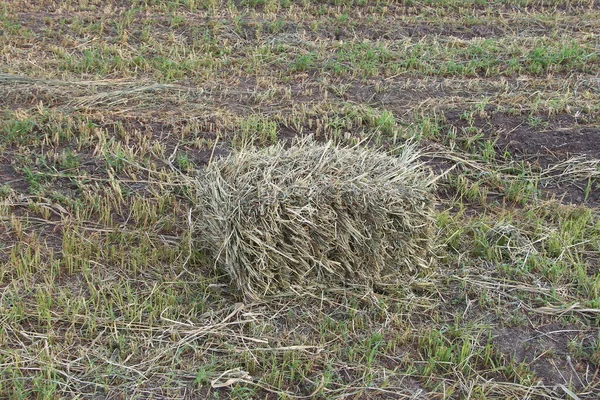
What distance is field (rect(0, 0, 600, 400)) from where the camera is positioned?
3836 millimetres

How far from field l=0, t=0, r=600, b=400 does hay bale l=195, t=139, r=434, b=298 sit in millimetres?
139

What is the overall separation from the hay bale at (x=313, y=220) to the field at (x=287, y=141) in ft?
0.46

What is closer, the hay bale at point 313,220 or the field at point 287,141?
the field at point 287,141

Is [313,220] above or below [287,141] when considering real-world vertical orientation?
above

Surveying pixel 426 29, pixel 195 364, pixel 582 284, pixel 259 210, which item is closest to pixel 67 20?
pixel 426 29

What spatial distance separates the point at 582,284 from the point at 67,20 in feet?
19.0

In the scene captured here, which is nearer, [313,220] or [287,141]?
[313,220]

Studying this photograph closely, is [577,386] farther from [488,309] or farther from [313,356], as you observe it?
[313,356]

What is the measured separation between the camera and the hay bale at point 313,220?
163 inches

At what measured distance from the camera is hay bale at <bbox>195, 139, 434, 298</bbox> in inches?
163

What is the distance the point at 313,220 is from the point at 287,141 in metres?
1.80

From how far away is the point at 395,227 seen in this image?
4.34m

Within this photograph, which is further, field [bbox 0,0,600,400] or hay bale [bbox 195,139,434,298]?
hay bale [bbox 195,139,434,298]

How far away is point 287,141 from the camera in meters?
5.84
